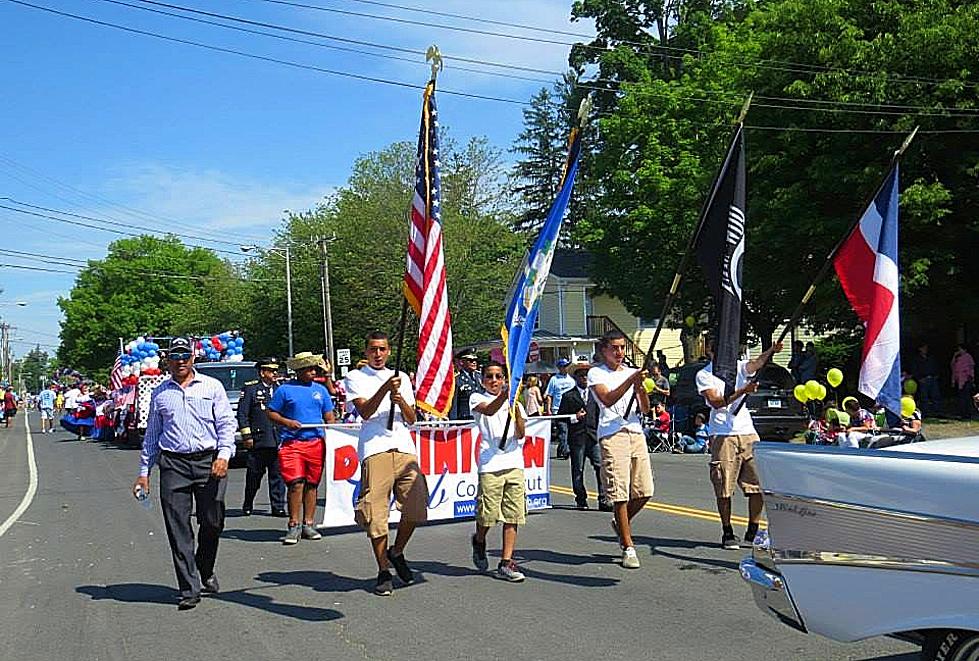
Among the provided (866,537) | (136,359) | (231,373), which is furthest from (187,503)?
(136,359)

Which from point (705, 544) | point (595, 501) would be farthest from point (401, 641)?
point (595, 501)

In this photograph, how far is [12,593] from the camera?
28.5 ft

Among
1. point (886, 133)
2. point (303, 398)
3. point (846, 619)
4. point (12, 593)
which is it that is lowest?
point (12, 593)

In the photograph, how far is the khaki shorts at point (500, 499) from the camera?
834 centimetres

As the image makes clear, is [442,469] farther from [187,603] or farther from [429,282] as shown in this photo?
[187,603]

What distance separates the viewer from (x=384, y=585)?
8.06 meters

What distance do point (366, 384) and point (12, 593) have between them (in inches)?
134

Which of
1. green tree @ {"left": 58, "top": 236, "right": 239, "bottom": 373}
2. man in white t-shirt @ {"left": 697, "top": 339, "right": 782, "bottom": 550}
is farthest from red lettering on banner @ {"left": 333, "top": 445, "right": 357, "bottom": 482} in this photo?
green tree @ {"left": 58, "top": 236, "right": 239, "bottom": 373}

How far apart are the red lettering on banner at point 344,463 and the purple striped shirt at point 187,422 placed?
2864mm

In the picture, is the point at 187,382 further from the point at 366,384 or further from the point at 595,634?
the point at 595,634

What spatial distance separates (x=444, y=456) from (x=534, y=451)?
1.02 metres

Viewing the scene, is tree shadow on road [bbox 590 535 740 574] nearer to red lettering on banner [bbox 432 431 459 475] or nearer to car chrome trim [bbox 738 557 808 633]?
red lettering on banner [bbox 432 431 459 475]

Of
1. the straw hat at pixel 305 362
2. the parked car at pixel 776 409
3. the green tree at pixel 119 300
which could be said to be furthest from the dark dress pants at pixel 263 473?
the green tree at pixel 119 300

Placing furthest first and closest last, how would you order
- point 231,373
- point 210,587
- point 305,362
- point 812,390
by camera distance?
point 231,373, point 305,362, point 812,390, point 210,587
